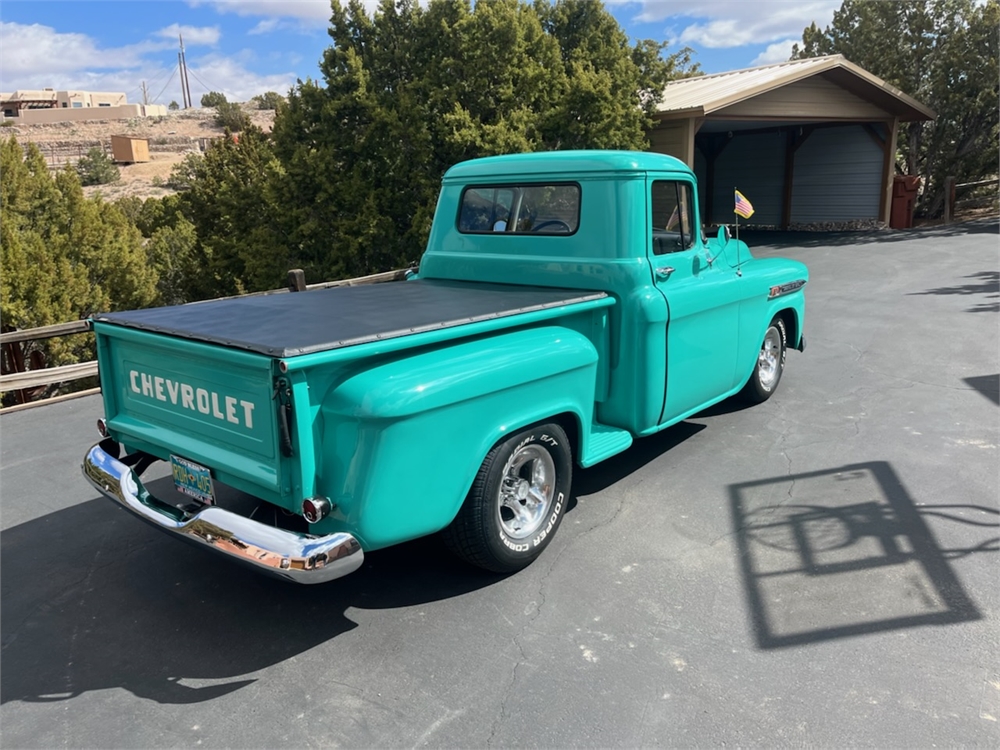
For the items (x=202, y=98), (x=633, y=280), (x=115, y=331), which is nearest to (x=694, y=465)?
(x=633, y=280)

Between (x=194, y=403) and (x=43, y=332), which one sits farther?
(x=43, y=332)

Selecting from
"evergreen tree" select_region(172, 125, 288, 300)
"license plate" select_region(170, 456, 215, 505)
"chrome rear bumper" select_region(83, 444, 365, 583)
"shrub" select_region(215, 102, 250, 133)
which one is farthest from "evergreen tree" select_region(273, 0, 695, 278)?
"shrub" select_region(215, 102, 250, 133)

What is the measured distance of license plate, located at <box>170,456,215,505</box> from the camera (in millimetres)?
3443

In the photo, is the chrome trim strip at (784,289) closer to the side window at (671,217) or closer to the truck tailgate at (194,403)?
the side window at (671,217)

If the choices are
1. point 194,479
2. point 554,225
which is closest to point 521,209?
point 554,225

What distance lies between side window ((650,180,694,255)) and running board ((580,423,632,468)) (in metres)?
1.14

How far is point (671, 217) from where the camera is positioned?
500cm

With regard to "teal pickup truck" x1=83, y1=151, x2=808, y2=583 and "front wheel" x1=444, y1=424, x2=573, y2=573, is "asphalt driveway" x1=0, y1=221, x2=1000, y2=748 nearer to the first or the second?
"front wheel" x1=444, y1=424, x2=573, y2=573

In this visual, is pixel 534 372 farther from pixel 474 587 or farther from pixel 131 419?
pixel 131 419

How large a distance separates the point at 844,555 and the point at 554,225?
257cm

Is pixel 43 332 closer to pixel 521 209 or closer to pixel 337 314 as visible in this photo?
pixel 337 314

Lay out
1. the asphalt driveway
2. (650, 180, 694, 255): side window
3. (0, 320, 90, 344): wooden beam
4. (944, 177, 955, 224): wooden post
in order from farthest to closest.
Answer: (944, 177, 955, 224): wooden post → (0, 320, 90, 344): wooden beam → (650, 180, 694, 255): side window → the asphalt driveway

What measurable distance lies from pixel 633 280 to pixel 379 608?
2.30 metres

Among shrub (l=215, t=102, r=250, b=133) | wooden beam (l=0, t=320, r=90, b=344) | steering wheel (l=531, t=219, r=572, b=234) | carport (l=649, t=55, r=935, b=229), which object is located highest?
shrub (l=215, t=102, r=250, b=133)
